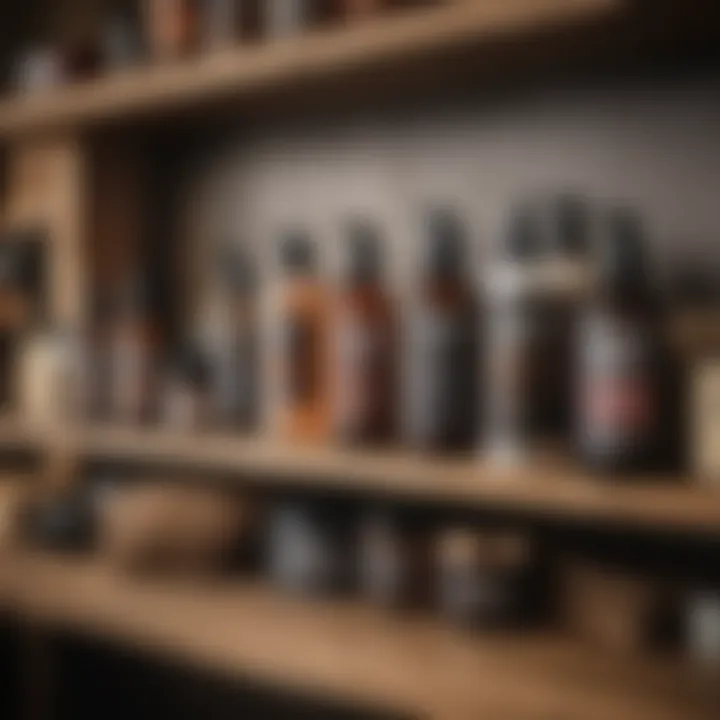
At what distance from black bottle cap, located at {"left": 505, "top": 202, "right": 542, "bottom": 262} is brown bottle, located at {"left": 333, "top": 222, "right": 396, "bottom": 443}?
7.7 inches

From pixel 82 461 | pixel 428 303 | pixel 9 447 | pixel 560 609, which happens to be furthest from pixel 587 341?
pixel 9 447

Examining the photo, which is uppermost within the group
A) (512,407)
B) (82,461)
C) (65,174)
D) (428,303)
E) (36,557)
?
(65,174)

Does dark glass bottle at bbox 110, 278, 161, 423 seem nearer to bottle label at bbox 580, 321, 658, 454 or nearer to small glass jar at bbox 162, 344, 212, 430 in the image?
small glass jar at bbox 162, 344, 212, 430

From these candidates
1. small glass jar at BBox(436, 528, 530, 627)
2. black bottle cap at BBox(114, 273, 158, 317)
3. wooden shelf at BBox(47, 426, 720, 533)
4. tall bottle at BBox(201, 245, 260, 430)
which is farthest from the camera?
black bottle cap at BBox(114, 273, 158, 317)

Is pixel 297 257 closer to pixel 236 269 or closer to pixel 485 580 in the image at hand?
pixel 236 269

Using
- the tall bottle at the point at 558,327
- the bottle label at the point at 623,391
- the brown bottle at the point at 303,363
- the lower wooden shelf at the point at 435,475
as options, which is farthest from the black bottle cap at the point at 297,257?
the bottle label at the point at 623,391

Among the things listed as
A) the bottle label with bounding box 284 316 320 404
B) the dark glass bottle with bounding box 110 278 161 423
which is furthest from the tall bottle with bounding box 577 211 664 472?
the dark glass bottle with bounding box 110 278 161 423

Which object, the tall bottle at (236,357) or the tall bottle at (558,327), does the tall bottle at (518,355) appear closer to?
the tall bottle at (558,327)

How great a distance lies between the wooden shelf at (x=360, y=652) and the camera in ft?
3.69

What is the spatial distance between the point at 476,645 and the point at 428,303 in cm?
37

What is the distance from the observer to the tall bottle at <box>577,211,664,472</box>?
1129 millimetres

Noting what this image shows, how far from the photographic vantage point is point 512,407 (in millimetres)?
1220

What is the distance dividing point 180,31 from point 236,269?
0.31 meters

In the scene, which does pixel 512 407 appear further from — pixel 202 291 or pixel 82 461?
pixel 82 461
